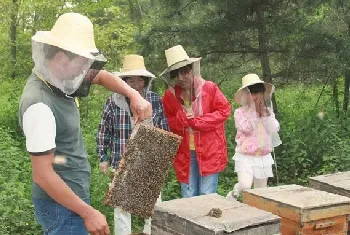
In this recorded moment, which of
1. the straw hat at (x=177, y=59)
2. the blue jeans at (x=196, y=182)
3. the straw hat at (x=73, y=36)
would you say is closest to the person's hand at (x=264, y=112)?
the blue jeans at (x=196, y=182)

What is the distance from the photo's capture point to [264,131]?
5.13m

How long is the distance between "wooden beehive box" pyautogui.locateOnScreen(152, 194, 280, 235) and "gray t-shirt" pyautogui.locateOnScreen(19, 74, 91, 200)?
2.58ft

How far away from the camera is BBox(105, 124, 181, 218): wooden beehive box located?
10.7 feet

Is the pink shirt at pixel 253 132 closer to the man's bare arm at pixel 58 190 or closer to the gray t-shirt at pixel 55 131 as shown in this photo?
the gray t-shirt at pixel 55 131

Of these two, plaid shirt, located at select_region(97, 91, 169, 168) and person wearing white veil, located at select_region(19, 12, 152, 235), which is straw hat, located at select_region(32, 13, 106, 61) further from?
plaid shirt, located at select_region(97, 91, 169, 168)

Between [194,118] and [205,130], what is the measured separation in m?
0.15

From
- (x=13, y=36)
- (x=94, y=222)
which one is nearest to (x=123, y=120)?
(x=94, y=222)

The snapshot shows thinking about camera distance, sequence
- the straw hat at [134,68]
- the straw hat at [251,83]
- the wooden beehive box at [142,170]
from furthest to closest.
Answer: the straw hat at [251,83]
the straw hat at [134,68]
the wooden beehive box at [142,170]

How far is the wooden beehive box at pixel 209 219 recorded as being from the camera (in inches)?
124

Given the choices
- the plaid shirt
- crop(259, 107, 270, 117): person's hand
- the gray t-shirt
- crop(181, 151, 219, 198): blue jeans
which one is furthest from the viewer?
crop(259, 107, 270, 117): person's hand

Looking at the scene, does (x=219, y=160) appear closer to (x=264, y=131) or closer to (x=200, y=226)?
(x=264, y=131)

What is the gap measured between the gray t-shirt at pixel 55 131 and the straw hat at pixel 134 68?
68.6 inches

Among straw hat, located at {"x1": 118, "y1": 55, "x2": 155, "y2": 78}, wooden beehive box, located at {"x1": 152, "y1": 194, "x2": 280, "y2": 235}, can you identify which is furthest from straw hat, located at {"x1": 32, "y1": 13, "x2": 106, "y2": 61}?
straw hat, located at {"x1": 118, "y1": 55, "x2": 155, "y2": 78}

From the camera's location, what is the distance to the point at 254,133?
5078 mm
